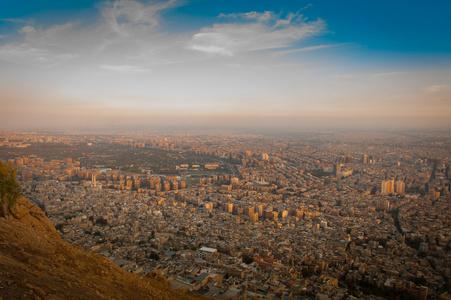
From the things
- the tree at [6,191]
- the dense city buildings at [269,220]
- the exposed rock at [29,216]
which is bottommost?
the dense city buildings at [269,220]

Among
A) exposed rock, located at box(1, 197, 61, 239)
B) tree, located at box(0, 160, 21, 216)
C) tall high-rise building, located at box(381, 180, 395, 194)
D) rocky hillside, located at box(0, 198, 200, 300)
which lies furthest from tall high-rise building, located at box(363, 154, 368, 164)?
tree, located at box(0, 160, 21, 216)

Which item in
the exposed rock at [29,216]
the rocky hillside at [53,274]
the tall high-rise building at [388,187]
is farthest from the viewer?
the tall high-rise building at [388,187]

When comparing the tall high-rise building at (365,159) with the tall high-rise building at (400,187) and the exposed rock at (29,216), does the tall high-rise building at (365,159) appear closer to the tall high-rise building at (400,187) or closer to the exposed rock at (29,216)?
the tall high-rise building at (400,187)

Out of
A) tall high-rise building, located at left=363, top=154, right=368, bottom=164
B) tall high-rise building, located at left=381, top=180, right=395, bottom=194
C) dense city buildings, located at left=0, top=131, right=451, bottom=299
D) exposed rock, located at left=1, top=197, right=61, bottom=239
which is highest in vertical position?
exposed rock, located at left=1, top=197, right=61, bottom=239

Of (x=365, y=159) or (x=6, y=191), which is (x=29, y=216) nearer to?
(x=6, y=191)

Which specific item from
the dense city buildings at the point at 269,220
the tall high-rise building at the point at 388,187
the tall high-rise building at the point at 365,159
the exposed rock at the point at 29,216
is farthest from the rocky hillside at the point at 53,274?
the tall high-rise building at the point at 365,159

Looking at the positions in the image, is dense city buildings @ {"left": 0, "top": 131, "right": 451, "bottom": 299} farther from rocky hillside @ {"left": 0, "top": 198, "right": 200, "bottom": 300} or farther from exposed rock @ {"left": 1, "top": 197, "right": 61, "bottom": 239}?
rocky hillside @ {"left": 0, "top": 198, "right": 200, "bottom": 300}

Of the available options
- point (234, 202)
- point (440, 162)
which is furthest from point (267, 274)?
point (440, 162)
